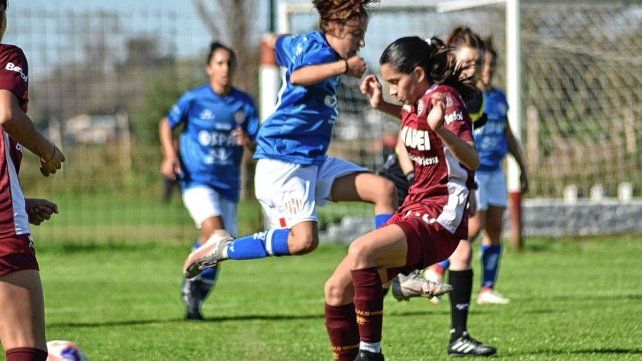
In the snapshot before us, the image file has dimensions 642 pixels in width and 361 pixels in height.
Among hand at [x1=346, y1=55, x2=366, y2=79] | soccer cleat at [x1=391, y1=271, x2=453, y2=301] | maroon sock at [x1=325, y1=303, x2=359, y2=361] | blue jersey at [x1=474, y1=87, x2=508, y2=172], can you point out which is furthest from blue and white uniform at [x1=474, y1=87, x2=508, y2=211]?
maroon sock at [x1=325, y1=303, x2=359, y2=361]

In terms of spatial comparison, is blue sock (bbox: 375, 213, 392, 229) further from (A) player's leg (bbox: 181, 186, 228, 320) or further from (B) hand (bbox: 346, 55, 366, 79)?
(A) player's leg (bbox: 181, 186, 228, 320)

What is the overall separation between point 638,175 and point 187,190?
10.2m

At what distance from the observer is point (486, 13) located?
17734mm

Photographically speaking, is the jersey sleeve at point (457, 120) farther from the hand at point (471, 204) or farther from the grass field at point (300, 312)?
the grass field at point (300, 312)

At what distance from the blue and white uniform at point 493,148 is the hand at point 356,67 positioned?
126 inches

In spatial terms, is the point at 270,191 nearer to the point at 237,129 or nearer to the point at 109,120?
the point at 237,129

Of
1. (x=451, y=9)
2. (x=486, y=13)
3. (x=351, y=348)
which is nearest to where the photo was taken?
(x=351, y=348)

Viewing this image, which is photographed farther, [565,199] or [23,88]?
[565,199]

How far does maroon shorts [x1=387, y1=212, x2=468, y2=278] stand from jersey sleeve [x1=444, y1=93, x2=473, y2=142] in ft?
1.43

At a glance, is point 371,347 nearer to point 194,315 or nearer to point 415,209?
point 415,209

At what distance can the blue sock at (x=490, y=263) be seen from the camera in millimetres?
9844

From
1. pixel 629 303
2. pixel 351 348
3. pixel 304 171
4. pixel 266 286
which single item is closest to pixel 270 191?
pixel 304 171

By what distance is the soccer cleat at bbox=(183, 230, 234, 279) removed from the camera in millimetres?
7297

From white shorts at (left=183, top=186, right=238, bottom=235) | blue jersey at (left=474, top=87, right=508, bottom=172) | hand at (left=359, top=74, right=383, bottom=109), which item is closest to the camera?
hand at (left=359, top=74, right=383, bottom=109)
